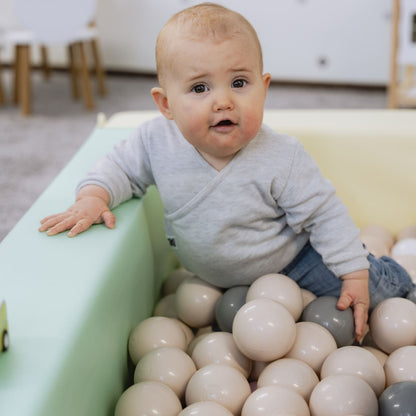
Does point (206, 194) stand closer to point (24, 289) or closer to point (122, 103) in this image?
point (24, 289)

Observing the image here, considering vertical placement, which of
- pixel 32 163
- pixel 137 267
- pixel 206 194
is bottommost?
pixel 32 163

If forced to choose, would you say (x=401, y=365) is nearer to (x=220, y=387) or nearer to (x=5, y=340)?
(x=220, y=387)

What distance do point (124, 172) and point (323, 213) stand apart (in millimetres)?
346

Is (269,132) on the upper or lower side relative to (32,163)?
upper

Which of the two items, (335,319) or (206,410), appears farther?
(335,319)

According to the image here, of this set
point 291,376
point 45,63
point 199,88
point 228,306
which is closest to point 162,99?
point 199,88

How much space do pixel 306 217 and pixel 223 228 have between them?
13cm

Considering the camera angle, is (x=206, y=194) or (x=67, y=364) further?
(x=206, y=194)

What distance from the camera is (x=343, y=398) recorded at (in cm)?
76

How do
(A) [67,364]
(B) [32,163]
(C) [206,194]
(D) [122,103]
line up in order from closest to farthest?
1. (A) [67,364]
2. (C) [206,194]
3. (B) [32,163]
4. (D) [122,103]

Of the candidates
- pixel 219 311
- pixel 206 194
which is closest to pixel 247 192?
pixel 206 194

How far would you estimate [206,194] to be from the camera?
0.94 meters

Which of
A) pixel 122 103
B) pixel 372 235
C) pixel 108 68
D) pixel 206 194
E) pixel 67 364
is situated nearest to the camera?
pixel 67 364

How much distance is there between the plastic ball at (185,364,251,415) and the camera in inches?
31.9
